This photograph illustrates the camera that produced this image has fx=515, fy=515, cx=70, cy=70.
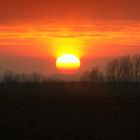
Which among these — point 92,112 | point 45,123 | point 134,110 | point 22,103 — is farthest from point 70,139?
point 22,103

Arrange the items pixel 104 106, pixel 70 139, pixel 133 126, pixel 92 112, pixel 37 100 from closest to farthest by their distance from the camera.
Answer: pixel 70 139 → pixel 133 126 → pixel 92 112 → pixel 104 106 → pixel 37 100

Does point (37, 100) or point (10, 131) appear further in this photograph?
point (37, 100)

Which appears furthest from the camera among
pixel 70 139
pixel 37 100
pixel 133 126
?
pixel 37 100

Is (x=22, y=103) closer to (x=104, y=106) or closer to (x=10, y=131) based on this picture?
(x=104, y=106)

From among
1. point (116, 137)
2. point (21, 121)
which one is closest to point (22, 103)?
point (21, 121)

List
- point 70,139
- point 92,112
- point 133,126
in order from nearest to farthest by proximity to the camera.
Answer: point 70,139 < point 133,126 < point 92,112

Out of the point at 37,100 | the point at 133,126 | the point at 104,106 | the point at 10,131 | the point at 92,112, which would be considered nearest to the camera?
the point at 10,131

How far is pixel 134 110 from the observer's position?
1146 inches

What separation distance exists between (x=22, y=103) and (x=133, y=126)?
9771 millimetres

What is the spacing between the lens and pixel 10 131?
21844mm

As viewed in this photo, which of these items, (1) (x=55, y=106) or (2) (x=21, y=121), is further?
(1) (x=55, y=106)

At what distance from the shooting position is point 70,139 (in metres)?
20.2

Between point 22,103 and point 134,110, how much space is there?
701 centimetres

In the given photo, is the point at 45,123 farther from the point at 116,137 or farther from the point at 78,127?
the point at 116,137
